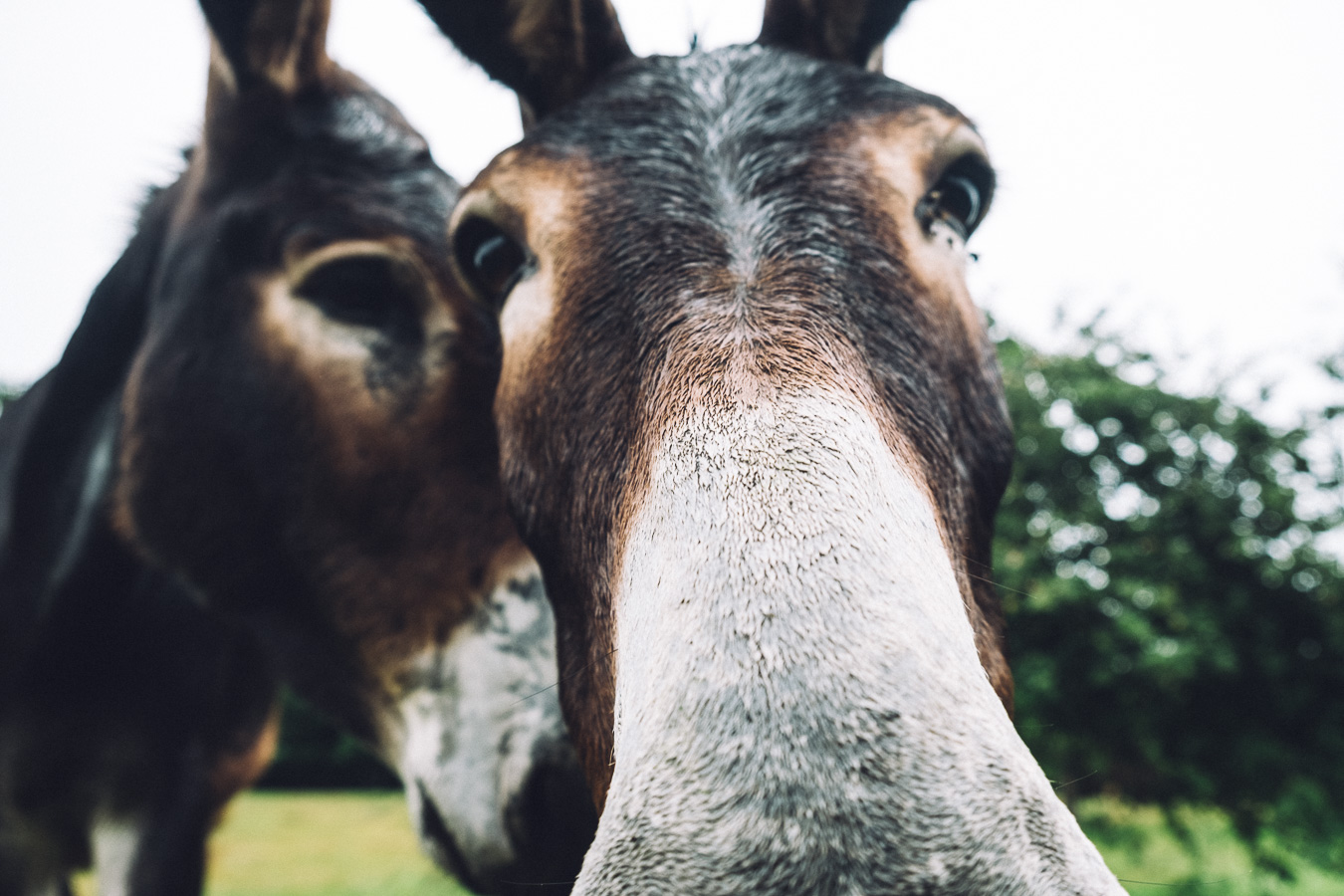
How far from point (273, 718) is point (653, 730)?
384cm

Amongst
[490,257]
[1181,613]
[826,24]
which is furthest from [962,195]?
[1181,613]

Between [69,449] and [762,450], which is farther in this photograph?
[69,449]

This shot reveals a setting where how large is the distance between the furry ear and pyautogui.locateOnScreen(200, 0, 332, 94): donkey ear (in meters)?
0.73

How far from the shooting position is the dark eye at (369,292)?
2424mm

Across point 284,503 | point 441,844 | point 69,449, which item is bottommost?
point 441,844

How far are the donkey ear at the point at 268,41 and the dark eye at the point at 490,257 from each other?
53.1 inches

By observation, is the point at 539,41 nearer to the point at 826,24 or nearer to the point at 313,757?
the point at 826,24

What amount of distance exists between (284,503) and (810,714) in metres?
1.98

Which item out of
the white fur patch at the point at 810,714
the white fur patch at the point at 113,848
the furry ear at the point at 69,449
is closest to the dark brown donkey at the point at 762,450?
the white fur patch at the point at 810,714

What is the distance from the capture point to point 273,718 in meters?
4.06

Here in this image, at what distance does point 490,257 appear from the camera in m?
1.94

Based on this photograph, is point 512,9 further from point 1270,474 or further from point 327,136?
point 1270,474

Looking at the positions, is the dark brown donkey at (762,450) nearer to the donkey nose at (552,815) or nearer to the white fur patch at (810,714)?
the white fur patch at (810,714)

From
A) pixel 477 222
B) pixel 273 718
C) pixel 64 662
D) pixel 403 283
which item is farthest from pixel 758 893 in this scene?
pixel 273 718
